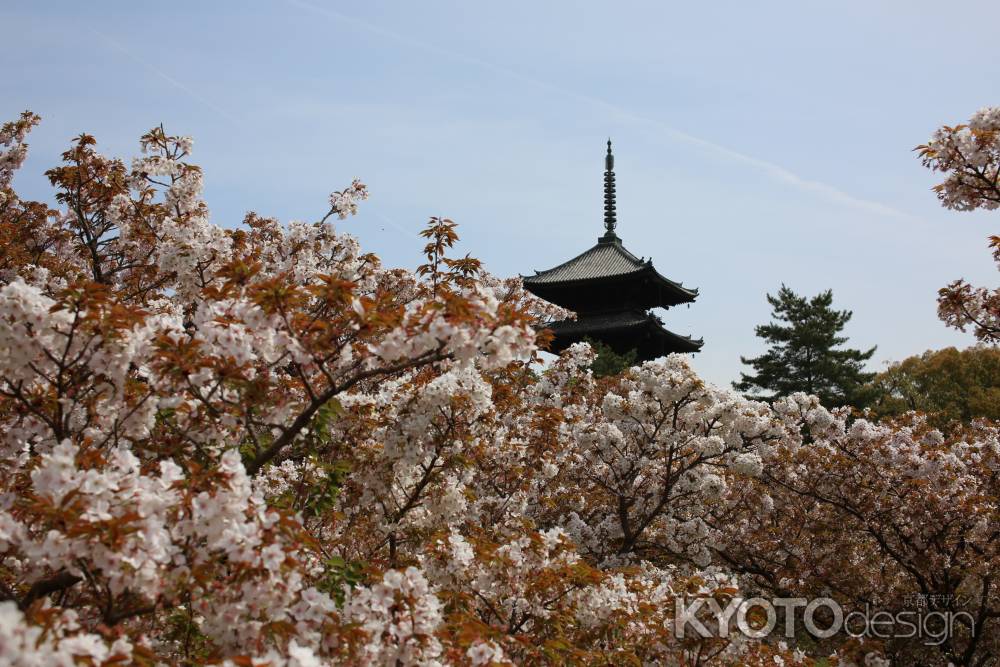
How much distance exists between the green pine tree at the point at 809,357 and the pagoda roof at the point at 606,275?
6733 mm

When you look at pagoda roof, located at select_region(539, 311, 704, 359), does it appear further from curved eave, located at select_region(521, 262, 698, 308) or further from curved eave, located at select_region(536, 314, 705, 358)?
curved eave, located at select_region(521, 262, 698, 308)

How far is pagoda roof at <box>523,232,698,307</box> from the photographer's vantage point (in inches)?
1375

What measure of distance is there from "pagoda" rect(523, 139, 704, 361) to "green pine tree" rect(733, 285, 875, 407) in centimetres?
590

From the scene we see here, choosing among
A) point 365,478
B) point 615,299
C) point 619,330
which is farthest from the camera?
point 615,299

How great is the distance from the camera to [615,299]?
36562 millimetres

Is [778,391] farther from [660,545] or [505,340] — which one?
[505,340]

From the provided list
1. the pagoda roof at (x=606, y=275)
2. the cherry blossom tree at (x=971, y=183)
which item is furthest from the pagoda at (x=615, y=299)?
the cherry blossom tree at (x=971, y=183)

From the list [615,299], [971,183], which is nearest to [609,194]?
[615,299]

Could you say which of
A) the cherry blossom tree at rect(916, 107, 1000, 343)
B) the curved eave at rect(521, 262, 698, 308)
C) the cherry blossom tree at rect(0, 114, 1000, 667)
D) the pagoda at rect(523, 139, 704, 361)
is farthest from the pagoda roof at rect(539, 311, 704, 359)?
the cherry blossom tree at rect(916, 107, 1000, 343)

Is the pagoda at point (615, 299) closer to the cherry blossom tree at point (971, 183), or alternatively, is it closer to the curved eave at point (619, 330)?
the curved eave at point (619, 330)

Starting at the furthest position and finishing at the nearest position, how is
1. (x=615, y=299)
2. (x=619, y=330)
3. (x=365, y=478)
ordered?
(x=615, y=299) → (x=619, y=330) → (x=365, y=478)

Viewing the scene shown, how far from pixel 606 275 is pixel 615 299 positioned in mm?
1889

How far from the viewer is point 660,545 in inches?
431

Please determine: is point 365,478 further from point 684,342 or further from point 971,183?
point 684,342
